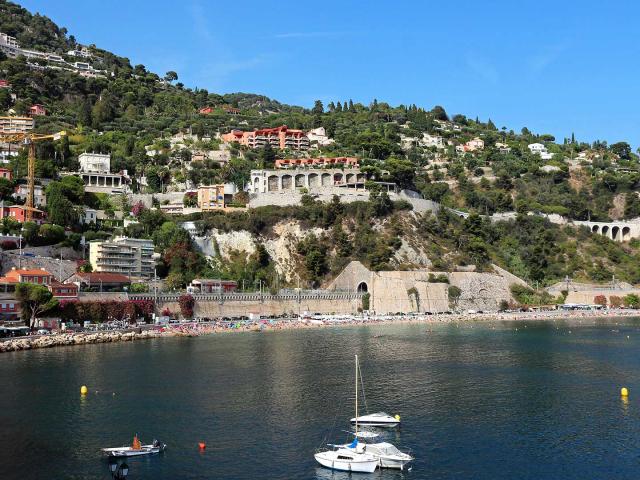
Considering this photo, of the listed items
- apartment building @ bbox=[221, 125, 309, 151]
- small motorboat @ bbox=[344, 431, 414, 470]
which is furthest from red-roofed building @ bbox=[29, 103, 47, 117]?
small motorboat @ bbox=[344, 431, 414, 470]

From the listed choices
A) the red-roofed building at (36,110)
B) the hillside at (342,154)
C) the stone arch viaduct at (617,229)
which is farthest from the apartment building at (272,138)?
the stone arch viaduct at (617,229)

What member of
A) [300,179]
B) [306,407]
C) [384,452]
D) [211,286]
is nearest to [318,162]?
[300,179]

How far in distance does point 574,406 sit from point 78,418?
2273 cm

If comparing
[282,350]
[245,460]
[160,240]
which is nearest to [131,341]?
[282,350]

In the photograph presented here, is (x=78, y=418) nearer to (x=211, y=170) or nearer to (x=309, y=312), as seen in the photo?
(x=309, y=312)

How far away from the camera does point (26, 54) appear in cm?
12962

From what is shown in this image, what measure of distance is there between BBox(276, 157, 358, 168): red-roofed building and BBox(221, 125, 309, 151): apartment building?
12913 mm

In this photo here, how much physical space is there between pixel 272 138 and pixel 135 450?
90381mm

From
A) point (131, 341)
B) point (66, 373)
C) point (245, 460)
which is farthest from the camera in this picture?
point (131, 341)

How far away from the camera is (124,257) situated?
222 feet

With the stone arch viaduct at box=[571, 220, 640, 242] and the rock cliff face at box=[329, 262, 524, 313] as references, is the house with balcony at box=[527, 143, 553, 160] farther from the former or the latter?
the rock cliff face at box=[329, 262, 524, 313]

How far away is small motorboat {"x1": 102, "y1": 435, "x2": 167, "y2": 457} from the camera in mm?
23688

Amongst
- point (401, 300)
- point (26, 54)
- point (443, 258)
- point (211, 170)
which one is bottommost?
point (401, 300)

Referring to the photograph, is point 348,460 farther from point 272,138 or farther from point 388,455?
point 272,138
